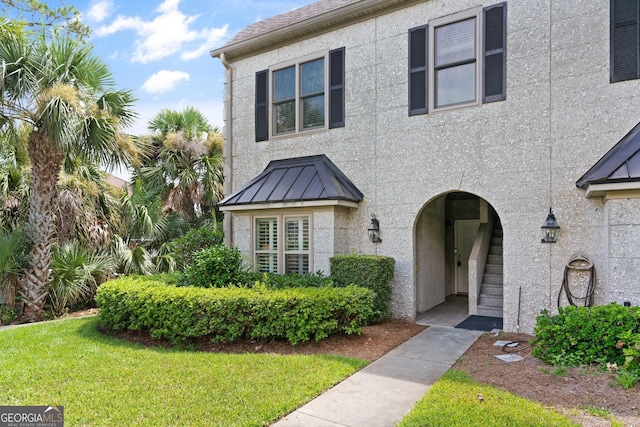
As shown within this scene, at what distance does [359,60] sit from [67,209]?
29.2 feet

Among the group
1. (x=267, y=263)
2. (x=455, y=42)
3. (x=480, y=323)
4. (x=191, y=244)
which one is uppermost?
(x=455, y=42)

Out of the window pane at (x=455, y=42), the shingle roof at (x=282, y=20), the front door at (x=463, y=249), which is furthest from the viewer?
the front door at (x=463, y=249)

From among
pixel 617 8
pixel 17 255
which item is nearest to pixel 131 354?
pixel 17 255

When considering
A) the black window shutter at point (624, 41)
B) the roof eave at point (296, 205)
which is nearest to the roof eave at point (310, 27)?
the black window shutter at point (624, 41)

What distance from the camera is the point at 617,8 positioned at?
652cm

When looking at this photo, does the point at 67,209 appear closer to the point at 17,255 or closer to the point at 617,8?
the point at 17,255

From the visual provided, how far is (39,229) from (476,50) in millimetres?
Answer: 10814

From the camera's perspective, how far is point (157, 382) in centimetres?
477

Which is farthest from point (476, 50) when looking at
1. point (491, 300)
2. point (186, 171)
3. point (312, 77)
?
point (186, 171)

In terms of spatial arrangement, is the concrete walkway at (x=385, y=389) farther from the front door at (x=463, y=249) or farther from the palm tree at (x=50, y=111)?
the palm tree at (x=50, y=111)

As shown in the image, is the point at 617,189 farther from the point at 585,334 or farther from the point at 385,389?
the point at 385,389

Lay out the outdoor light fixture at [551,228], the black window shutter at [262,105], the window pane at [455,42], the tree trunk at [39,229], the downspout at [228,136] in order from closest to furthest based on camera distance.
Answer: the outdoor light fixture at [551,228] < the window pane at [455,42] < the tree trunk at [39,229] < the black window shutter at [262,105] < the downspout at [228,136]

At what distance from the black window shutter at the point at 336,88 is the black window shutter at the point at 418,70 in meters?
1.72

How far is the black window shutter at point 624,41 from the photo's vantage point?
6.39 m
